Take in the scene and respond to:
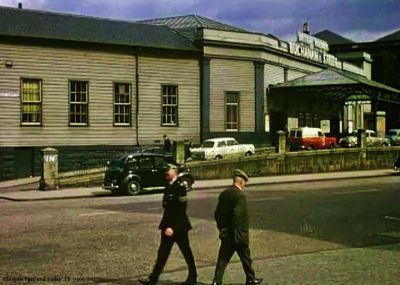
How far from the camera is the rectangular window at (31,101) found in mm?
36406

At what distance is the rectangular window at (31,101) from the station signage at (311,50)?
2194 centimetres

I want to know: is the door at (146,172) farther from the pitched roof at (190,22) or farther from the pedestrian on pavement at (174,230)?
the pitched roof at (190,22)

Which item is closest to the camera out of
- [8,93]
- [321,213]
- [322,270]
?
[322,270]

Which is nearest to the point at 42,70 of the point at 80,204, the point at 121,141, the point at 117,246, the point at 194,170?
the point at 121,141

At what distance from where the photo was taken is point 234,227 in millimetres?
9305

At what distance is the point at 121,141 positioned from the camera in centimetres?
3969

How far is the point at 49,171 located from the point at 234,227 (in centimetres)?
2190

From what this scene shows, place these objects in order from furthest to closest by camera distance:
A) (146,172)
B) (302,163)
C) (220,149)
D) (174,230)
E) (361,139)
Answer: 1. (361,139)
2. (302,163)
3. (220,149)
4. (146,172)
5. (174,230)

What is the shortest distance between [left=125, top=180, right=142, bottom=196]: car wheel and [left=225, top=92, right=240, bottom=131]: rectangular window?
57.8ft

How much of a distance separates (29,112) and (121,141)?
5.91 m

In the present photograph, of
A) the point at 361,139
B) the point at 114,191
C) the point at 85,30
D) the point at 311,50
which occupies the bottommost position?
the point at 114,191

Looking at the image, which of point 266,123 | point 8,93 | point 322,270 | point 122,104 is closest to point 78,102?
point 122,104

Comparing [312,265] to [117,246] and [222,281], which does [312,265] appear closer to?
[222,281]

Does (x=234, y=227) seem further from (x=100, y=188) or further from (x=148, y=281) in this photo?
(x=100, y=188)
